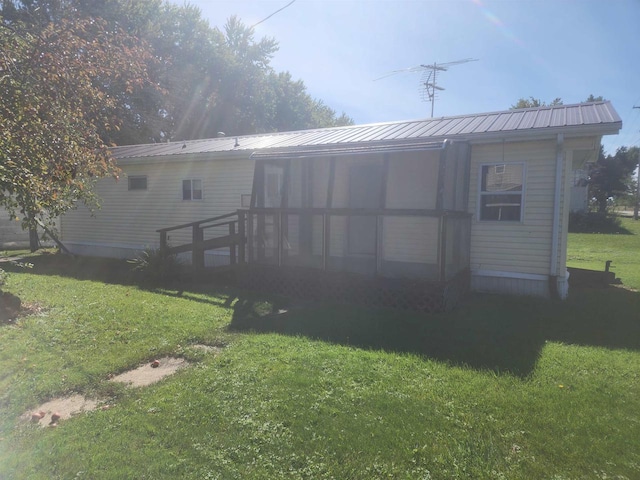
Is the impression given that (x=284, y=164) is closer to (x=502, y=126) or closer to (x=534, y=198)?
(x=502, y=126)

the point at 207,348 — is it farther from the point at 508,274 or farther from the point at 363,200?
the point at 508,274

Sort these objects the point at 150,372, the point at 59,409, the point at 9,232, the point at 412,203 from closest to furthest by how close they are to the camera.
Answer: the point at 59,409 < the point at 150,372 < the point at 412,203 < the point at 9,232

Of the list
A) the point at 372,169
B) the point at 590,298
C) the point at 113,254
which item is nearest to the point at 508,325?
the point at 590,298

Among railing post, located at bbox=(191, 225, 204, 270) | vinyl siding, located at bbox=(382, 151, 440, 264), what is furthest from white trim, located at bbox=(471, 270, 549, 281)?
railing post, located at bbox=(191, 225, 204, 270)

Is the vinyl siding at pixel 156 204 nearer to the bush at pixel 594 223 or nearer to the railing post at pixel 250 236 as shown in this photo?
the railing post at pixel 250 236

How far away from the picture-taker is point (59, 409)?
3.38 metres

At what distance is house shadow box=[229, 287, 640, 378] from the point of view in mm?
4551

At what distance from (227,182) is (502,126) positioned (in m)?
→ 6.46

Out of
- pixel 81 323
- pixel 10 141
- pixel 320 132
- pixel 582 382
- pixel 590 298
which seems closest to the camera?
pixel 582 382

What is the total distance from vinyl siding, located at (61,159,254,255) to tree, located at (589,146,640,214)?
111ft

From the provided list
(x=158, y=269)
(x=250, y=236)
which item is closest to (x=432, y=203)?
(x=250, y=236)

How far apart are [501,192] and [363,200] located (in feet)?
9.16

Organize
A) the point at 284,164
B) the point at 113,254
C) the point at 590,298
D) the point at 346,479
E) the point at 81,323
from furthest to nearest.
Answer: the point at 113,254, the point at 284,164, the point at 590,298, the point at 81,323, the point at 346,479

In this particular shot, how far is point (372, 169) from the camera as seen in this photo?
902cm
